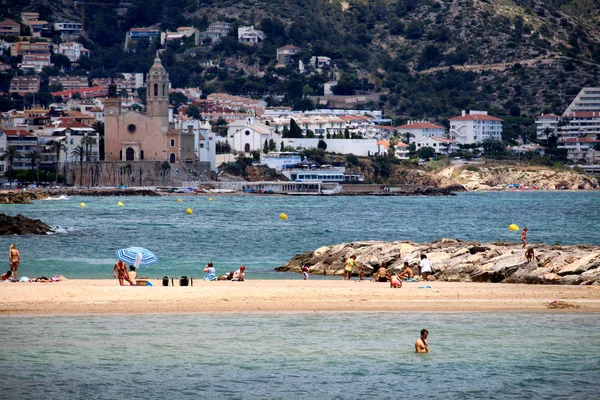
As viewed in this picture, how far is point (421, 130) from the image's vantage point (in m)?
181

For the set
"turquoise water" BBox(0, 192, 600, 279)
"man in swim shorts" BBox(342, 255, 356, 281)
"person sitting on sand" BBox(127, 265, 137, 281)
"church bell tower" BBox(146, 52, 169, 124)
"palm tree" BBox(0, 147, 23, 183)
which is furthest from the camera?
"church bell tower" BBox(146, 52, 169, 124)

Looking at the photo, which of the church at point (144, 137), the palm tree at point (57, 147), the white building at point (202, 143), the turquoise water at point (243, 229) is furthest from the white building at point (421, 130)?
the turquoise water at point (243, 229)

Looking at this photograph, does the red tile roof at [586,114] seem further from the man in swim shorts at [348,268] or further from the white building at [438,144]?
the man in swim shorts at [348,268]

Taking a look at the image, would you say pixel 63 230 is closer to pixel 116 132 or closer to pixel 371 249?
pixel 371 249

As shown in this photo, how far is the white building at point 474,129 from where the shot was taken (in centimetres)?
18238

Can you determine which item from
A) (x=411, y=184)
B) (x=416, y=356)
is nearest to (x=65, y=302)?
(x=416, y=356)

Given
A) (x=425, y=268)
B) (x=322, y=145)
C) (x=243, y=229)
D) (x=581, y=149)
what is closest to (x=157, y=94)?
(x=322, y=145)

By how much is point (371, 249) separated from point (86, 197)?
82941mm

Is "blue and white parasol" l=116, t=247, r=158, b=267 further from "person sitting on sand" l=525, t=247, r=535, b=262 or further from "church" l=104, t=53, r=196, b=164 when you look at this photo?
"church" l=104, t=53, r=196, b=164

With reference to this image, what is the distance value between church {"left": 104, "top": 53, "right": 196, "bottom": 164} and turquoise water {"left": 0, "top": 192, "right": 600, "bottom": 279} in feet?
99.3

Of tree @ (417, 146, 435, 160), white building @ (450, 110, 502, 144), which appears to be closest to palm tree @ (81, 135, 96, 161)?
tree @ (417, 146, 435, 160)

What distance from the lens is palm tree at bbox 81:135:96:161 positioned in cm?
13825

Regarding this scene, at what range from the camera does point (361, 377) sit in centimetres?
2206

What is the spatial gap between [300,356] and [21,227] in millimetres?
36782
